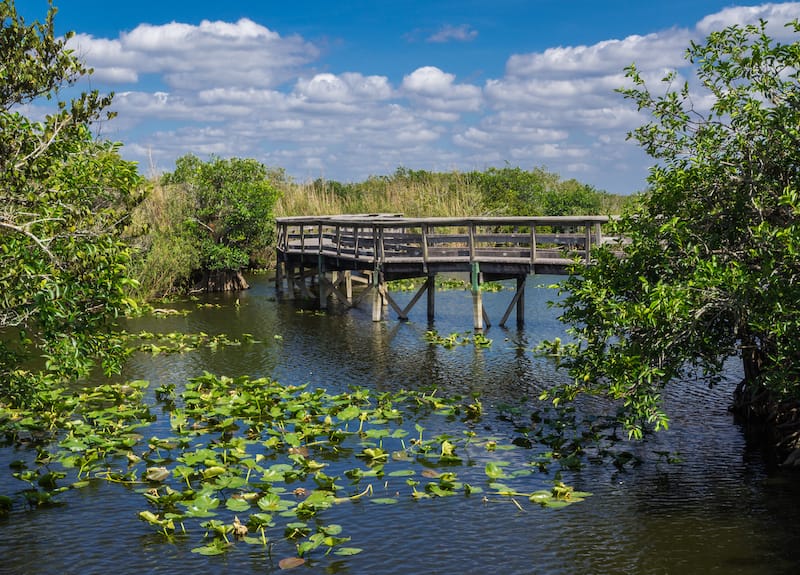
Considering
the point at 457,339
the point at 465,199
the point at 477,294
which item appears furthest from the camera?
the point at 465,199

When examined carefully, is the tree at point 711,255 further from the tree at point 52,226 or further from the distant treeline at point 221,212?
the distant treeline at point 221,212

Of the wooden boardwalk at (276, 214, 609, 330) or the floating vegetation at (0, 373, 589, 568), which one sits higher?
the wooden boardwalk at (276, 214, 609, 330)

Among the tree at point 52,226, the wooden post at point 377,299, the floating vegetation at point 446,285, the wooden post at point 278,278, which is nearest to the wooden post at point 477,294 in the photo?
the wooden post at point 377,299

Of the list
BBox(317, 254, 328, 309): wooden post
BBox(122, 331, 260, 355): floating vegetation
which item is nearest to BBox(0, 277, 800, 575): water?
BBox(122, 331, 260, 355): floating vegetation

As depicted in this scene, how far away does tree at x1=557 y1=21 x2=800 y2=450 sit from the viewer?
11281 millimetres

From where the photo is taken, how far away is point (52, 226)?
1048cm

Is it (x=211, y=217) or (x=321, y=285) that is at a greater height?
(x=211, y=217)

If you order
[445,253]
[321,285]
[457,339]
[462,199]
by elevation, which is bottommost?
[457,339]

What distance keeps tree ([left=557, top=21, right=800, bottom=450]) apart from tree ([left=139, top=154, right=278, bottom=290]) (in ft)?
78.9

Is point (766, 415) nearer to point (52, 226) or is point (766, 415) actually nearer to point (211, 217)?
point (52, 226)

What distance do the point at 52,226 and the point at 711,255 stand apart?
9.51 meters

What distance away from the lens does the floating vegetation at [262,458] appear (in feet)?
37.1

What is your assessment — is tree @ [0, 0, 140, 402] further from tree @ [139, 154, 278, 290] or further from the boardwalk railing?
tree @ [139, 154, 278, 290]

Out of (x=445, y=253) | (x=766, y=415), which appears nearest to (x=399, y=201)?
(x=445, y=253)
